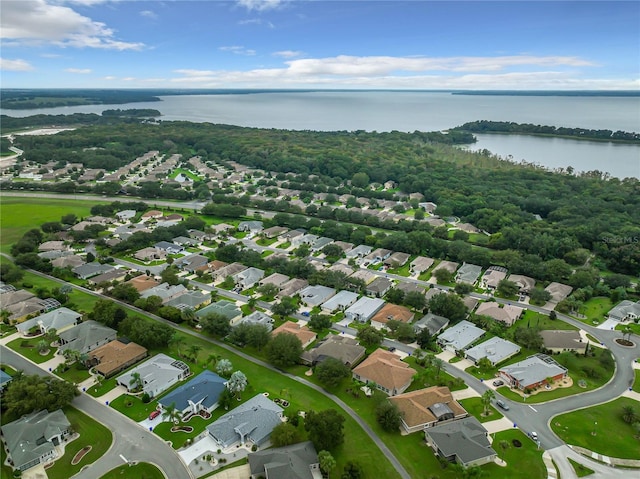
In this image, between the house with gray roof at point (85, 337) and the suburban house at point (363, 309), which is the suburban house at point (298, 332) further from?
the house with gray roof at point (85, 337)

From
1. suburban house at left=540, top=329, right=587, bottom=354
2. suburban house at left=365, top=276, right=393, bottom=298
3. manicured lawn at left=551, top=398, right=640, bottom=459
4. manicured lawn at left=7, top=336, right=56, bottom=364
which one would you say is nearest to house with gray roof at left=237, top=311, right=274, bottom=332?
suburban house at left=365, top=276, right=393, bottom=298

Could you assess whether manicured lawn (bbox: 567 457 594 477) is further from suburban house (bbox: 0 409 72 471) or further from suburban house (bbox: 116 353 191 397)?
suburban house (bbox: 0 409 72 471)

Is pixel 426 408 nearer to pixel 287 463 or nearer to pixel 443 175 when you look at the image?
pixel 287 463

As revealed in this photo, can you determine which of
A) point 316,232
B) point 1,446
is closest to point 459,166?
point 316,232

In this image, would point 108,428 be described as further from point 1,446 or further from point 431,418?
point 431,418

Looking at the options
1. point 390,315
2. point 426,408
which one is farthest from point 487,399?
point 390,315
